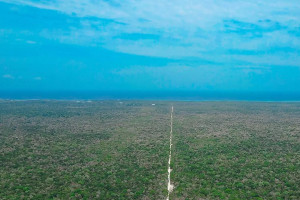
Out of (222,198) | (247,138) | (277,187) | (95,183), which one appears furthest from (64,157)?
(247,138)

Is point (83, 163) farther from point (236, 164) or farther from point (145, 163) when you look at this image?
point (236, 164)

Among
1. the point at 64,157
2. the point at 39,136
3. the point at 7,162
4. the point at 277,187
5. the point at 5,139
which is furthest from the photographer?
the point at 39,136

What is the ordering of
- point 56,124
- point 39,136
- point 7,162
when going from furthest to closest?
point 56,124
point 39,136
point 7,162

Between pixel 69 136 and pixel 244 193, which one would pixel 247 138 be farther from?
pixel 69 136

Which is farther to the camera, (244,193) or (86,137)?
(86,137)

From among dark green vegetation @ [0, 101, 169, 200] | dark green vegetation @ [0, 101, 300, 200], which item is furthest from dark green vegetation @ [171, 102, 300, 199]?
dark green vegetation @ [0, 101, 169, 200]

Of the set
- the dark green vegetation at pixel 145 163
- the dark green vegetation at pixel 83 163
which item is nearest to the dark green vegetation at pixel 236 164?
the dark green vegetation at pixel 145 163

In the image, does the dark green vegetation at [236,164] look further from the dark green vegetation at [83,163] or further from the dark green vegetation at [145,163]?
the dark green vegetation at [83,163]

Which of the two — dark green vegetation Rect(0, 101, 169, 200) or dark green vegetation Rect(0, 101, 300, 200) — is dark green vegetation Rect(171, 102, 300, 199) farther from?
dark green vegetation Rect(0, 101, 169, 200)

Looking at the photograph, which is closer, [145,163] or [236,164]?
[236,164]

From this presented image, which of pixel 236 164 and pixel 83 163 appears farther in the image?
pixel 83 163

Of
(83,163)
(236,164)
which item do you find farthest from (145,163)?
(236,164)
